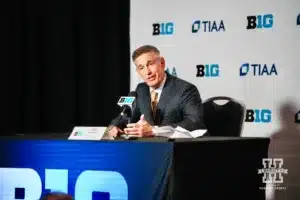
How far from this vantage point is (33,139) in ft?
9.51

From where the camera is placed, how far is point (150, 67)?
3.61 meters

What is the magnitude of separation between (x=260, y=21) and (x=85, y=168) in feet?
7.73

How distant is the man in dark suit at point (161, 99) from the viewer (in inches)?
136

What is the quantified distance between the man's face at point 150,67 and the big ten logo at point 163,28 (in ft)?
4.23

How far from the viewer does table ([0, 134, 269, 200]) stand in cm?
259

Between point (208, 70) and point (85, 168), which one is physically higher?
point (208, 70)

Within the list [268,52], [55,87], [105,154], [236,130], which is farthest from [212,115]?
[55,87]

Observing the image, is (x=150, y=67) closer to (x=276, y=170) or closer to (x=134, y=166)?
(x=134, y=166)

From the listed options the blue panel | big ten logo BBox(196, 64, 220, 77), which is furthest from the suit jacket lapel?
big ten logo BBox(196, 64, 220, 77)

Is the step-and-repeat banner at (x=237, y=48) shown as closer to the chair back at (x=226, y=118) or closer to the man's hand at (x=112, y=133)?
the chair back at (x=226, y=118)

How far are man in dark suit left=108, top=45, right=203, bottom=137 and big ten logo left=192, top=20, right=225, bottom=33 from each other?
1174 millimetres

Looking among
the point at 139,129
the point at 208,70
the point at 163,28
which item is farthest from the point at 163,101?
the point at 163,28

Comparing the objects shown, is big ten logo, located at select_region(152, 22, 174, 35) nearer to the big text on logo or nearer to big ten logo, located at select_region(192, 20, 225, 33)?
big ten logo, located at select_region(192, 20, 225, 33)

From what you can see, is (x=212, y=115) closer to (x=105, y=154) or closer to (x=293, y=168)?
(x=293, y=168)
